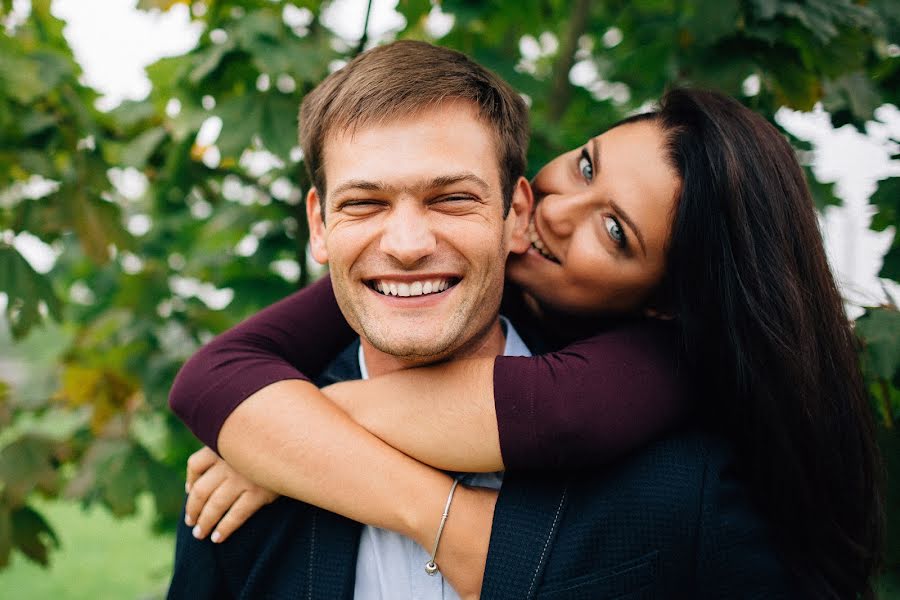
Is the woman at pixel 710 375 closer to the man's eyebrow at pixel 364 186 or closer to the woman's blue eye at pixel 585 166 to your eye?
the woman's blue eye at pixel 585 166

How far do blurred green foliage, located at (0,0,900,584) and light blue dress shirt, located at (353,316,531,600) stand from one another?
3.48 ft

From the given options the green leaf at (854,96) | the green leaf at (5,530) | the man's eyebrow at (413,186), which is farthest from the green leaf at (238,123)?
the green leaf at (854,96)

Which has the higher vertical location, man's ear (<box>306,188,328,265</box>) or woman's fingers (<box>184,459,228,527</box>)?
man's ear (<box>306,188,328,265</box>)

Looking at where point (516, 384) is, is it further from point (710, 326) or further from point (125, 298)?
point (125, 298)

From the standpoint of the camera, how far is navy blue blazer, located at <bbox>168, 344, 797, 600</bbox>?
1481 millimetres

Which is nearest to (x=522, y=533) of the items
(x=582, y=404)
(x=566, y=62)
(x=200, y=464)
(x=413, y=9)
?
(x=582, y=404)

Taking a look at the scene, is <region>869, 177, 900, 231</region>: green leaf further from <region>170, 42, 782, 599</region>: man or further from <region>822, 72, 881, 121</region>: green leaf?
<region>170, 42, 782, 599</region>: man

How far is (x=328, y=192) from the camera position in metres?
1.70

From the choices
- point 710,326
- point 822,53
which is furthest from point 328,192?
point 822,53

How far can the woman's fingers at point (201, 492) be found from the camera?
1684 millimetres

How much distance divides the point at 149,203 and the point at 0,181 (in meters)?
0.76

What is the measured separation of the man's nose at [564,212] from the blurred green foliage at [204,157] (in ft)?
1.81

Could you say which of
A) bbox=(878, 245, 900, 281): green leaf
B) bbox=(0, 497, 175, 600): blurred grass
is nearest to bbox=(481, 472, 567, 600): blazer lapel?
bbox=(878, 245, 900, 281): green leaf

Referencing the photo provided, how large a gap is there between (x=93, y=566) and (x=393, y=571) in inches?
264
